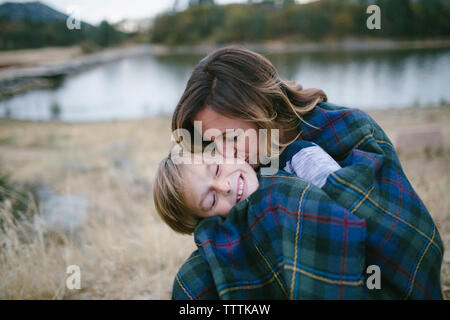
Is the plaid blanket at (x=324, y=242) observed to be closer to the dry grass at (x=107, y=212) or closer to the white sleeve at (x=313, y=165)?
the white sleeve at (x=313, y=165)

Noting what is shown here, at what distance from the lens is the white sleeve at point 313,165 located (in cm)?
139

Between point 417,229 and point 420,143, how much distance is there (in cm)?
484

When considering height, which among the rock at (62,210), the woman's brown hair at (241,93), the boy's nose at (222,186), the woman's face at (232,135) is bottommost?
the rock at (62,210)

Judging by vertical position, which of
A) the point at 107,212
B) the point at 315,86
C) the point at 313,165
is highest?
the point at 315,86

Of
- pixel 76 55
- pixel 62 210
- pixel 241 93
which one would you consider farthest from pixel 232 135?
pixel 76 55

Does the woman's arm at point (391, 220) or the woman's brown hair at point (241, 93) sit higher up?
the woman's brown hair at point (241, 93)

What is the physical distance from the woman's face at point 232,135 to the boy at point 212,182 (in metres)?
0.10

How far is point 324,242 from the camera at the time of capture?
1212 millimetres

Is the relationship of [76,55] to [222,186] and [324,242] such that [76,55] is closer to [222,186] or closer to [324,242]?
[222,186]

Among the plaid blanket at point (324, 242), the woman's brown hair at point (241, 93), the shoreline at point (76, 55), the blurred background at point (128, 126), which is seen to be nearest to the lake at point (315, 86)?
the blurred background at point (128, 126)

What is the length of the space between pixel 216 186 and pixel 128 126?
37.4 feet

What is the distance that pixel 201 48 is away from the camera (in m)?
45.0
